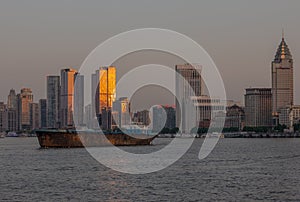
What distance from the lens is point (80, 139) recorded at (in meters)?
168

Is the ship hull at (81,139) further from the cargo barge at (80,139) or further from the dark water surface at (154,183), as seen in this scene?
the dark water surface at (154,183)

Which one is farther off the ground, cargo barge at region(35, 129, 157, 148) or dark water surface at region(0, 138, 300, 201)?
cargo barge at region(35, 129, 157, 148)

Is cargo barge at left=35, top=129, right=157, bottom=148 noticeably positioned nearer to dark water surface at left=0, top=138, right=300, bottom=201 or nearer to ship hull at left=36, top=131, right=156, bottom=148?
ship hull at left=36, top=131, right=156, bottom=148

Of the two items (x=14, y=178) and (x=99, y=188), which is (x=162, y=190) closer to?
(x=99, y=188)

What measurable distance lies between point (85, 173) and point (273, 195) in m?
29.5

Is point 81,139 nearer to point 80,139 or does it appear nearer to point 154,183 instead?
point 80,139

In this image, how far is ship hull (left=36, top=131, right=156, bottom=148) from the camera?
163 meters

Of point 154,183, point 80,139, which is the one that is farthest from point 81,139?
point 154,183

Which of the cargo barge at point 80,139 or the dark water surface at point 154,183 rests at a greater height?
the cargo barge at point 80,139

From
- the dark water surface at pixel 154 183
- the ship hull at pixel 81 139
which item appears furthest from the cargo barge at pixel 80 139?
the dark water surface at pixel 154 183

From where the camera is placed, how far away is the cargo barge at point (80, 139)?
163375mm

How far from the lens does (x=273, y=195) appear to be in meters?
58.5

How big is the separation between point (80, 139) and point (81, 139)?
28 centimetres

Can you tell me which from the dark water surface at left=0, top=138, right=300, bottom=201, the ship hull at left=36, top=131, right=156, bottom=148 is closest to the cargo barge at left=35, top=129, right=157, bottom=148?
the ship hull at left=36, top=131, right=156, bottom=148
